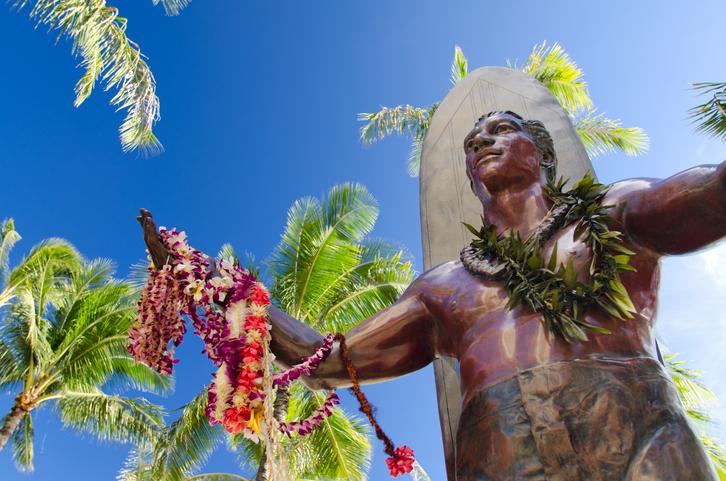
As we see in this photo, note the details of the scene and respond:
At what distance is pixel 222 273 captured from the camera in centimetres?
228

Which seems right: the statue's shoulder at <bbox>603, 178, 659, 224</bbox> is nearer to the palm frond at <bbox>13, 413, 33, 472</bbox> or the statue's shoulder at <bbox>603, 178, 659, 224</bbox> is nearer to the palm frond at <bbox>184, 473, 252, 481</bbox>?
the palm frond at <bbox>184, 473, 252, 481</bbox>

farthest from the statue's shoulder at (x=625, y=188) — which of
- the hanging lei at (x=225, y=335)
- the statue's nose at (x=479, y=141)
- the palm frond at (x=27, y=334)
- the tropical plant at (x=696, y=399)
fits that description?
the palm frond at (x=27, y=334)

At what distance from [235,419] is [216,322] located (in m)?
0.36

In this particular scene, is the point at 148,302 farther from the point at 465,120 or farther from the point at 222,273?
the point at 465,120

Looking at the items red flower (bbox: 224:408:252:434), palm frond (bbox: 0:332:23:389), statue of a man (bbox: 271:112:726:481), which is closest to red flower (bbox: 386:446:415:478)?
statue of a man (bbox: 271:112:726:481)

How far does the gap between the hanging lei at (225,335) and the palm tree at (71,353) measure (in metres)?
11.0

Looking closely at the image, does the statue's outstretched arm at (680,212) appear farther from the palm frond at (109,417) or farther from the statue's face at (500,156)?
the palm frond at (109,417)

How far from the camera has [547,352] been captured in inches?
77.9

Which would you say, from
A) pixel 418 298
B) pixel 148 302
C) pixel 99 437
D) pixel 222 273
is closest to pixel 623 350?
pixel 418 298

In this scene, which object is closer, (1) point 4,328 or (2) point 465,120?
(2) point 465,120

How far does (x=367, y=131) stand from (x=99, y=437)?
876cm

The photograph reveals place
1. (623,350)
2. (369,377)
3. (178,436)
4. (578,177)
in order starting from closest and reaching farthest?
(623,350)
(369,377)
(578,177)
(178,436)

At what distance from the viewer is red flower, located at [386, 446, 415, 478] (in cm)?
222

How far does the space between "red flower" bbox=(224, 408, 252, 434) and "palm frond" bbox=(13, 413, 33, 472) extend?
13.4 metres
